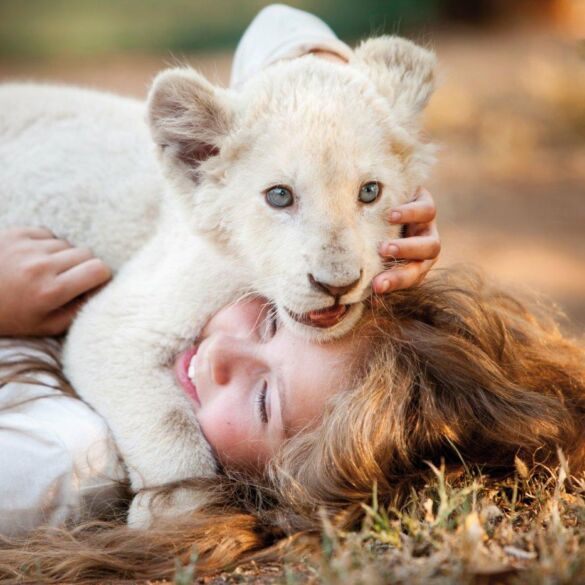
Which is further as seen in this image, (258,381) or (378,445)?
(258,381)

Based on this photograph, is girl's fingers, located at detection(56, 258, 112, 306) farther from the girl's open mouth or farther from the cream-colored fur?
the girl's open mouth

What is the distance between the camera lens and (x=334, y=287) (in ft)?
7.86

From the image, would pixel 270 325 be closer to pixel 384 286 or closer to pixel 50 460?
Answer: pixel 384 286

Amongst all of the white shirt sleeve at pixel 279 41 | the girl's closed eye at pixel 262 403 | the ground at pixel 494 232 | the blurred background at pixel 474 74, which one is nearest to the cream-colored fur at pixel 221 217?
the girl's closed eye at pixel 262 403

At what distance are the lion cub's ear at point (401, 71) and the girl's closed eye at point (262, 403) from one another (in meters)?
1.04

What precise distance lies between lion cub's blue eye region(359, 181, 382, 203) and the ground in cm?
70

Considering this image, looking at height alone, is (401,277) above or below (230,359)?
above

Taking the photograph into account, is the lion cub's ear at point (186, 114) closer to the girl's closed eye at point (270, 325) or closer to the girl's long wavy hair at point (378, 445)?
the girl's closed eye at point (270, 325)

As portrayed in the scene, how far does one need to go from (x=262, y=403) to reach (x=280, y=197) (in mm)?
682

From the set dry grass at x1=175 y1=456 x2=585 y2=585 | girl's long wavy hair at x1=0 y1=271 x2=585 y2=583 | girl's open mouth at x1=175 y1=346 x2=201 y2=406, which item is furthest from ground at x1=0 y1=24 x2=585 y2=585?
girl's open mouth at x1=175 y1=346 x2=201 y2=406

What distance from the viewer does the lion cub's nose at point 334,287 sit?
239cm

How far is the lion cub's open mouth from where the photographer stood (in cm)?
254

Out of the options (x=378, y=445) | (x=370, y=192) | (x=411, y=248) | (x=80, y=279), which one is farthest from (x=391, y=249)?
(x=80, y=279)

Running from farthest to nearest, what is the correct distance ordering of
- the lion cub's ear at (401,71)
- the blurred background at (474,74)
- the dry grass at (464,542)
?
the blurred background at (474,74) → the lion cub's ear at (401,71) → the dry grass at (464,542)
